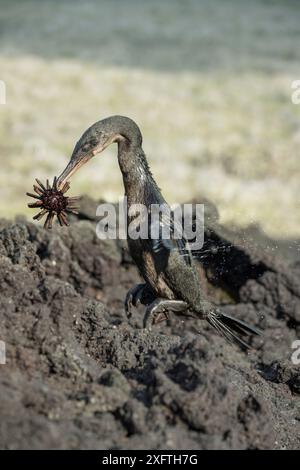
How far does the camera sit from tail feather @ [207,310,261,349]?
4641 mm

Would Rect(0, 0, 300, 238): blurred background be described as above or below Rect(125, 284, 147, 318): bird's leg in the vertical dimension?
above

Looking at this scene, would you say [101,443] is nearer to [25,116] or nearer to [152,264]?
[152,264]

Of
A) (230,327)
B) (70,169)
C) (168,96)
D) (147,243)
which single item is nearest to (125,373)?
(147,243)

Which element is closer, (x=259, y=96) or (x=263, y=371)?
(x=263, y=371)

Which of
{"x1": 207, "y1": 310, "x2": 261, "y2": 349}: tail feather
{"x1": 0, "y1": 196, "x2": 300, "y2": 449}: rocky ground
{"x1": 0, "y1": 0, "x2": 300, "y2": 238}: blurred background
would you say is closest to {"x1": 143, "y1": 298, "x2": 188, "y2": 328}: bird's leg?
{"x1": 0, "y1": 196, "x2": 300, "y2": 449}: rocky ground

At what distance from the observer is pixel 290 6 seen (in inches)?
714

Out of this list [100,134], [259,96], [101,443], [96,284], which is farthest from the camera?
[259,96]

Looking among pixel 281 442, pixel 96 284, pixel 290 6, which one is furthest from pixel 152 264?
pixel 290 6

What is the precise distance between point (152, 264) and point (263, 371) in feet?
2.86

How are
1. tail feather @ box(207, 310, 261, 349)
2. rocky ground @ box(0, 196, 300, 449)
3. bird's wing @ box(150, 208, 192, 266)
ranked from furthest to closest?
tail feather @ box(207, 310, 261, 349) → bird's wing @ box(150, 208, 192, 266) → rocky ground @ box(0, 196, 300, 449)

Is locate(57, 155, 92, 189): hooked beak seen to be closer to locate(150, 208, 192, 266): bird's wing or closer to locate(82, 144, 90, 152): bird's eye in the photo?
locate(82, 144, 90, 152): bird's eye

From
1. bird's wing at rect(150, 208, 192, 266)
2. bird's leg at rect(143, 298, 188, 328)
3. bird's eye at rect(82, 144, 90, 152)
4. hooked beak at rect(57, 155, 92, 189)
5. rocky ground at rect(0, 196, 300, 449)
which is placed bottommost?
rocky ground at rect(0, 196, 300, 449)

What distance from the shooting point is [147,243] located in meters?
4.16

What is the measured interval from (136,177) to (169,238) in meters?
0.33
